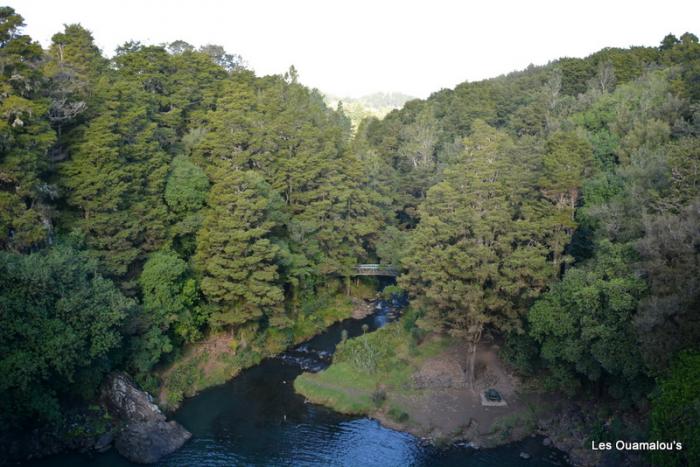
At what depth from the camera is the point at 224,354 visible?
39.9m

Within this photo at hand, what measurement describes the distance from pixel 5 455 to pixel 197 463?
9.45 metres

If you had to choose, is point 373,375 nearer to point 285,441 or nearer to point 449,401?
point 449,401

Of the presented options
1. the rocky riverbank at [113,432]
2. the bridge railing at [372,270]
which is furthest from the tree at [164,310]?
the bridge railing at [372,270]

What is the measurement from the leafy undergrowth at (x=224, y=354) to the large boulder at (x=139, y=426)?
7.02 ft

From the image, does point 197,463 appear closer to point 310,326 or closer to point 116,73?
point 310,326

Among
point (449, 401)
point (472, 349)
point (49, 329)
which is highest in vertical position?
point (49, 329)

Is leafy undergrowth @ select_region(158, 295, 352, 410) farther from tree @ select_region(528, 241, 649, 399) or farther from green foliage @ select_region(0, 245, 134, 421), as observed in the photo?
tree @ select_region(528, 241, 649, 399)

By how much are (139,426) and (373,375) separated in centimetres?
1503

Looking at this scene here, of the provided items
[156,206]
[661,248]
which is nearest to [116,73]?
[156,206]

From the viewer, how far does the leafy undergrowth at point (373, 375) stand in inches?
1344

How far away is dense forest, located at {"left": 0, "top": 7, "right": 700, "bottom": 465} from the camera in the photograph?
26516 millimetres

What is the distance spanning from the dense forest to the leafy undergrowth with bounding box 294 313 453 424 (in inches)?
172

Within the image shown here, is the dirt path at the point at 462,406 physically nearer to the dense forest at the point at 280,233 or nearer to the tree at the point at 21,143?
the dense forest at the point at 280,233

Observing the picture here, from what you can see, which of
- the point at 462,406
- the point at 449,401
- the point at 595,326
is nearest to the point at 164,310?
the point at 449,401
